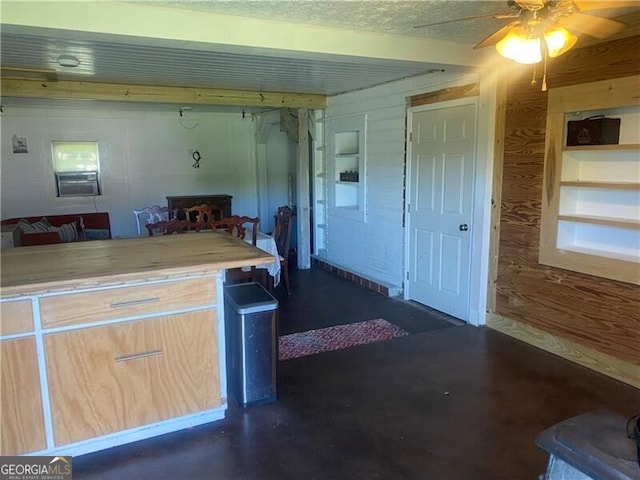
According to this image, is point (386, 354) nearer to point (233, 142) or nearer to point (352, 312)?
point (352, 312)

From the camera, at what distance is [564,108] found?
3.28m

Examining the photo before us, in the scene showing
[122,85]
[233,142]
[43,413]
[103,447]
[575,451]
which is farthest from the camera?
[233,142]

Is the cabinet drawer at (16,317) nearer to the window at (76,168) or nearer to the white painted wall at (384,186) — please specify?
the white painted wall at (384,186)

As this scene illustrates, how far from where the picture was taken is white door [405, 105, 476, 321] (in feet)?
13.8

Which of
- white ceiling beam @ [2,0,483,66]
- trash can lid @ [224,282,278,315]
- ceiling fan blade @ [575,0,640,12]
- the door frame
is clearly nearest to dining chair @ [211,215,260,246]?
trash can lid @ [224,282,278,315]

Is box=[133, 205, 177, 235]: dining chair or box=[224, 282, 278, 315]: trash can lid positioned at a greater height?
box=[133, 205, 177, 235]: dining chair

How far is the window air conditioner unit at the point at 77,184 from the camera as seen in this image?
7.23m

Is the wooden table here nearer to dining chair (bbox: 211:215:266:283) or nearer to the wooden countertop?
the wooden countertop

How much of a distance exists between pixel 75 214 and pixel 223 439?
5.94 meters

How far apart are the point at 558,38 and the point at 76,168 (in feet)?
23.2

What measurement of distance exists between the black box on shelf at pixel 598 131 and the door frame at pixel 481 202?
77 cm

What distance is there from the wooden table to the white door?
7.59ft

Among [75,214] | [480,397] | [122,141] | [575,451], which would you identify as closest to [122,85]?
[122,141]

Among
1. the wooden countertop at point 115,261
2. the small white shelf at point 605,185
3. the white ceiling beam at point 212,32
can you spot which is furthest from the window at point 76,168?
the small white shelf at point 605,185
